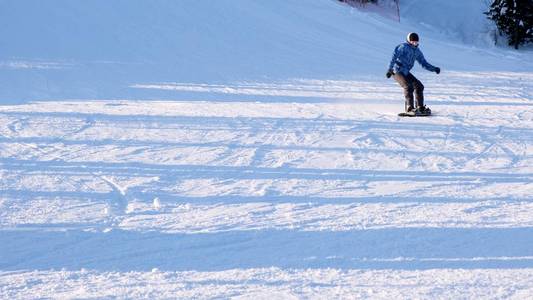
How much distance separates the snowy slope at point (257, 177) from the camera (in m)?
4.77

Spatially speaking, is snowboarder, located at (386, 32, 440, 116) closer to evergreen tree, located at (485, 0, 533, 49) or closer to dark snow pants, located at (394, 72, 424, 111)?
dark snow pants, located at (394, 72, 424, 111)

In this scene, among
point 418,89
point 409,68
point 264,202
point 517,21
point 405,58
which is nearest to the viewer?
point 264,202

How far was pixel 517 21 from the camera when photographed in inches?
855

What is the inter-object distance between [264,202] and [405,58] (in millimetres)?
5030

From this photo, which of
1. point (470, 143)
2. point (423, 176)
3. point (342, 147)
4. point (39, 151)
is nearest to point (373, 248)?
point (423, 176)

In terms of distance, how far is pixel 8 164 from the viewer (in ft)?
26.0

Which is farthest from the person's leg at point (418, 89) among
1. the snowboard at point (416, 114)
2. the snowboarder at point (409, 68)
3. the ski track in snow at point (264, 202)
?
the ski track in snow at point (264, 202)

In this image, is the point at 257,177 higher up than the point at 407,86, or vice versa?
the point at 407,86

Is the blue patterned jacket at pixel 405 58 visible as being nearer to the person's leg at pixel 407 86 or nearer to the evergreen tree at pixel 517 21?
the person's leg at pixel 407 86

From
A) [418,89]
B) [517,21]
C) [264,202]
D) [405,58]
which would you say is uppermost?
[517,21]

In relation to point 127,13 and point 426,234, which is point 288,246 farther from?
point 127,13

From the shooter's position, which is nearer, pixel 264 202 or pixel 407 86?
pixel 264 202

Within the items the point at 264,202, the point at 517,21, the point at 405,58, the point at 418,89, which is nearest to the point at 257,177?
the point at 264,202

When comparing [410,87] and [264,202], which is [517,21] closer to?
[410,87]
